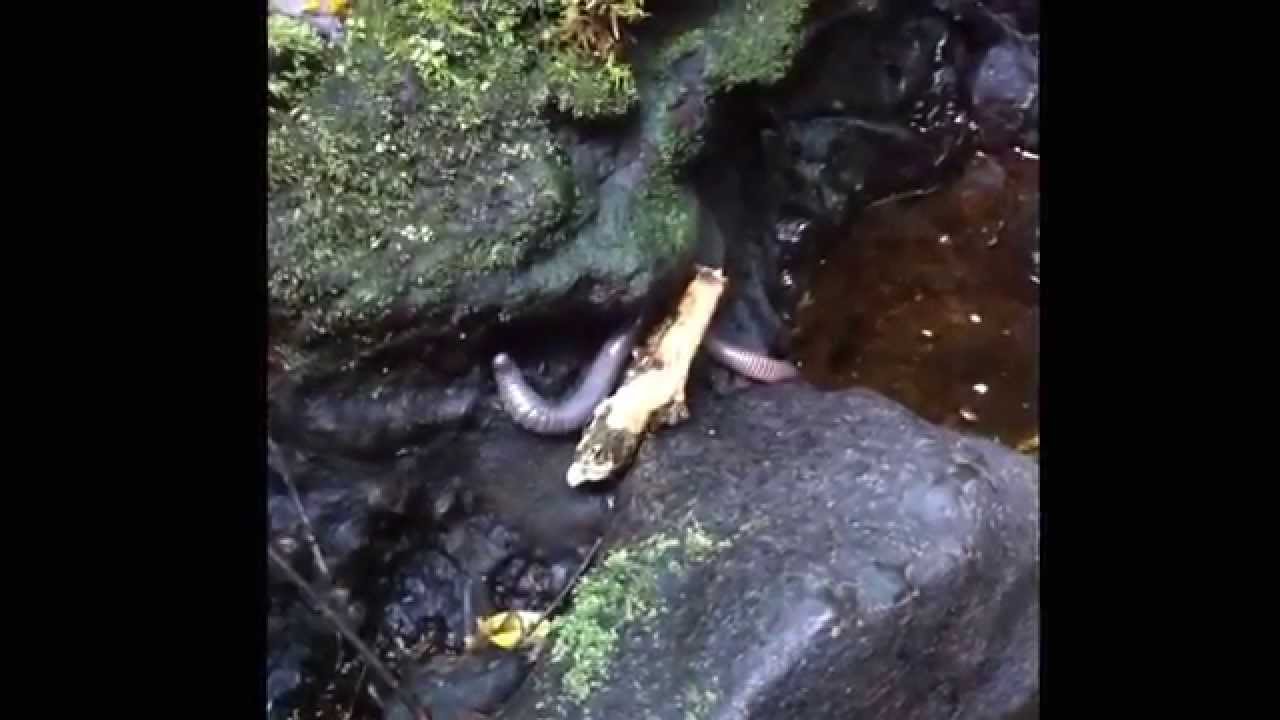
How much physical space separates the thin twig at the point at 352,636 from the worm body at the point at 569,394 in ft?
0.89

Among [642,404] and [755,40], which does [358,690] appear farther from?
[755,40]

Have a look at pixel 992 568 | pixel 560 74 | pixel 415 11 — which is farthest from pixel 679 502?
pixel 415 11

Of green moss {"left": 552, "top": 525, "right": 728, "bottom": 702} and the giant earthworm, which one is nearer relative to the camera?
green moss {"left": 552, "top": 525, "right": 728, "bottom": 702}

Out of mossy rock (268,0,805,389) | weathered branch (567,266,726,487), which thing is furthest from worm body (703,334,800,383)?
mossy rock (268,0,805,389)

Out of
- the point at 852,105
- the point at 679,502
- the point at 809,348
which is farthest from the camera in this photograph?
the point at 852,105

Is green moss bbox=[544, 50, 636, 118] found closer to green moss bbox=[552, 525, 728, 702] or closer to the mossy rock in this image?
the mossy rock

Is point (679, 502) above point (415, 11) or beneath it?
beneath

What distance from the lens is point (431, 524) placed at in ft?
5.09

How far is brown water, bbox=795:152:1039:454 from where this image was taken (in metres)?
1.67

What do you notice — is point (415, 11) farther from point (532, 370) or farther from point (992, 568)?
point (992, 568)

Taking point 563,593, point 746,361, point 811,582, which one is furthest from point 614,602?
point 746,361

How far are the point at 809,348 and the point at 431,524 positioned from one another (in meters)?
0.48

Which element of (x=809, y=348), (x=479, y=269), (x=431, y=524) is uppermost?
(x=479, y=269)

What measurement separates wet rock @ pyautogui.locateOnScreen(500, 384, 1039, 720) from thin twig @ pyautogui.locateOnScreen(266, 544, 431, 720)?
125 millimetres
